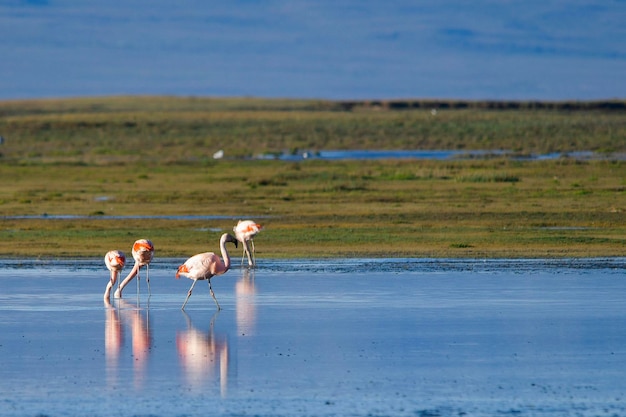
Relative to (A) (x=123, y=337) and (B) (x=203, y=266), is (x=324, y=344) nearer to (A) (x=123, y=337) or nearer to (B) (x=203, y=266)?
(A) (x=123, y=337)

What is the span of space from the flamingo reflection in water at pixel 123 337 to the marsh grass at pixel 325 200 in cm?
768

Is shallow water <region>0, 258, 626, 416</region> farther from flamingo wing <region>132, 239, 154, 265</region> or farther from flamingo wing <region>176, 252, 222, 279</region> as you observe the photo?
flamingo wing <region>132, 239, 154, 265</region>

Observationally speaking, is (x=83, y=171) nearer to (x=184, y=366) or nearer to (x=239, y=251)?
(x=239, y=251)

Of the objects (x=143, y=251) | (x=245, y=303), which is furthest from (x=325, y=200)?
(x=245, y=303)

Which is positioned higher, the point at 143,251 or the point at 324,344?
the point at 143,251

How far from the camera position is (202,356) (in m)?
12.2

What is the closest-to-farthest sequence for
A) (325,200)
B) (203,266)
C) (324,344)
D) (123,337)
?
(324,344) → (123,337) → (203,266) → (325,200)

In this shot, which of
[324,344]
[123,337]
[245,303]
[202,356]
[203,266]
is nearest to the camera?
[202,356]

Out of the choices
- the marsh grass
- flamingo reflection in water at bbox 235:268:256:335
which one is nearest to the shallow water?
flamingo reflection in water at bbox 235:268:256:335

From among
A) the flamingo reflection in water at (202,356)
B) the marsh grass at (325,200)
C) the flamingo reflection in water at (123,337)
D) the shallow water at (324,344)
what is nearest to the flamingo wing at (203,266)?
the shallow water at (324,344)

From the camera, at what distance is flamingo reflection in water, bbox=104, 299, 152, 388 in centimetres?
1140

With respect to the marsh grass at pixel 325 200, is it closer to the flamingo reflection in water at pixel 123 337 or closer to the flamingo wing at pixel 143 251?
the flamingo wing at pixel 143 251

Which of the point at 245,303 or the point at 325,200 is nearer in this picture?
the point at 245,303

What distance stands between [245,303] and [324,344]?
3.68 metres
